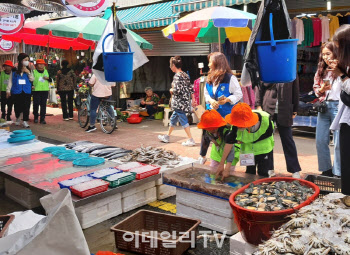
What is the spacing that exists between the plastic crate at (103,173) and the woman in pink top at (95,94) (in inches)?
235

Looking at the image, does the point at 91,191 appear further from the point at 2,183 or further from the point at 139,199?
the point at 2,183

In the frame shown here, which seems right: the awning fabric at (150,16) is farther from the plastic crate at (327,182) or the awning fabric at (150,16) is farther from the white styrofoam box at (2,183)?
the plastic crate at (327,182)

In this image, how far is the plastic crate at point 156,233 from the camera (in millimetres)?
3861

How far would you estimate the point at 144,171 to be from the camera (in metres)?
5.40

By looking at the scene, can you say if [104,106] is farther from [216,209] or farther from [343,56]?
[343,56]

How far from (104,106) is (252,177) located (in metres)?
7.85

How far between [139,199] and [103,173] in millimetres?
646

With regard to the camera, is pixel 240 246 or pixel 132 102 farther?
pixel 132 102

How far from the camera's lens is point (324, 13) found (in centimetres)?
1084

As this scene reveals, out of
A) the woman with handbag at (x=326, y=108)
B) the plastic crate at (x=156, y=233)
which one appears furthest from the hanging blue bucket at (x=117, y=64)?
the woman with handbag at (x=326, y=108)

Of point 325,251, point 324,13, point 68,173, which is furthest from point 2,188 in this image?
point 324,13

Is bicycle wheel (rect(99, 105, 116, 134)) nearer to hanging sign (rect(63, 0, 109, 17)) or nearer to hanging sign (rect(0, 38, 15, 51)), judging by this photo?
hanging sign (rect(63, 0, 109, 17))

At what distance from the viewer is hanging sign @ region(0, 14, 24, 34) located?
1038 cm

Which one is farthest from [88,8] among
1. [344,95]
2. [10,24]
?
[10,24]
